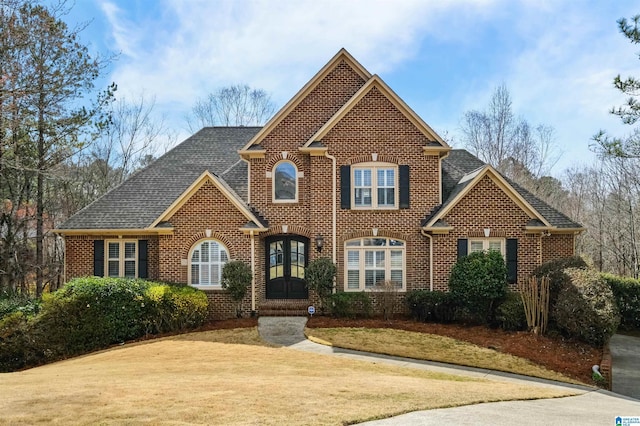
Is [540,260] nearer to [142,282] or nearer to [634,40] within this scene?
[634,40]

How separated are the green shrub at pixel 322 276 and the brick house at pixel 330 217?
2.35 ft

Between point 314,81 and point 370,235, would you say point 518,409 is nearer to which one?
point 370,235

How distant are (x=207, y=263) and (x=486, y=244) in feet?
31.8

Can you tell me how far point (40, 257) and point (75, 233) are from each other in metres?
7.48

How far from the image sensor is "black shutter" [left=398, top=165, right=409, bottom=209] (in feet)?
59.5

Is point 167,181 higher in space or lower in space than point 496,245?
higher

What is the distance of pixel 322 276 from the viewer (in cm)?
1719

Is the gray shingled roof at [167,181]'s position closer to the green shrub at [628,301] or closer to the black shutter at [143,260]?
the black shutter at [143,260]

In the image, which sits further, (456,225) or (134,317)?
Answer: (456,225)

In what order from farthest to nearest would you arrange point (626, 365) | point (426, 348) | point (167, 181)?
point (167, 181)
point (626, 365)
point (426, 348)

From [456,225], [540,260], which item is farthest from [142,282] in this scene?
[540,260]

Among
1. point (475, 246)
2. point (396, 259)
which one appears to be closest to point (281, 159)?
point (396, 259)

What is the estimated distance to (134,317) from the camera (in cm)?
1520

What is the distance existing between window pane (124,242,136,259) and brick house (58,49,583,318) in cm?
4
